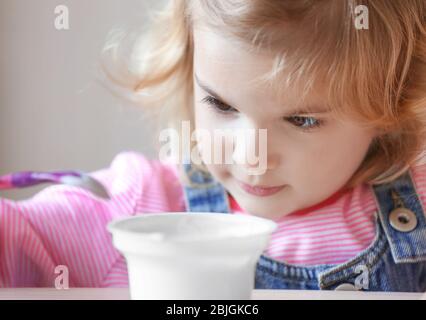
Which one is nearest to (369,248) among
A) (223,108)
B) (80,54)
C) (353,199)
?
(353,199)

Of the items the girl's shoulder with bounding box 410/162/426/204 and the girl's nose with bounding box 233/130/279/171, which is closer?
the girl's nose with bounding box 233/130/279/171

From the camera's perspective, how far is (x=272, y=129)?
468mm

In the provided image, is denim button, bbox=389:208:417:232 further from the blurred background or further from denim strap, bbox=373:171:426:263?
the blurred background

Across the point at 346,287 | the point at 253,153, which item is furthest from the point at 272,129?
the point at 346,287

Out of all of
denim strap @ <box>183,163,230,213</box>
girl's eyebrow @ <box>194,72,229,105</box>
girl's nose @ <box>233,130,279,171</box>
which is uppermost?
girl's eyebrow @ <box>194,72,229,105</box>

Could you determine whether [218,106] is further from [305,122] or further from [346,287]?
[346,287]

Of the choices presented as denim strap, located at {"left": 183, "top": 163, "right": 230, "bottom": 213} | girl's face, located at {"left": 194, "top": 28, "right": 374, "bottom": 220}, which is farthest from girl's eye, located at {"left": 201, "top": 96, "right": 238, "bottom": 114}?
denim strap, located at {"left": 183, "top": 163, "right": 230, "bottom": 213}

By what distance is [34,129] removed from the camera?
541 mm

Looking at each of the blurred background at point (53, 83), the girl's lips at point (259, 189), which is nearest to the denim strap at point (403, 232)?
the girl's lips at point (259, 189)

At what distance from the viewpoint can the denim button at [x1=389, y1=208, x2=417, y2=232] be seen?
0.56 m

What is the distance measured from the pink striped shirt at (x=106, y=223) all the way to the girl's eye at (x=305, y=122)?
0.12 metres

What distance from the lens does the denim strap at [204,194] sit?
1.93 feet

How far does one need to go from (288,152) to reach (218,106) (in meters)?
0.06

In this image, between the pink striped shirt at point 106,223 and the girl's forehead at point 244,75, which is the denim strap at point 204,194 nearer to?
the pink striped shirt at point 106,223
